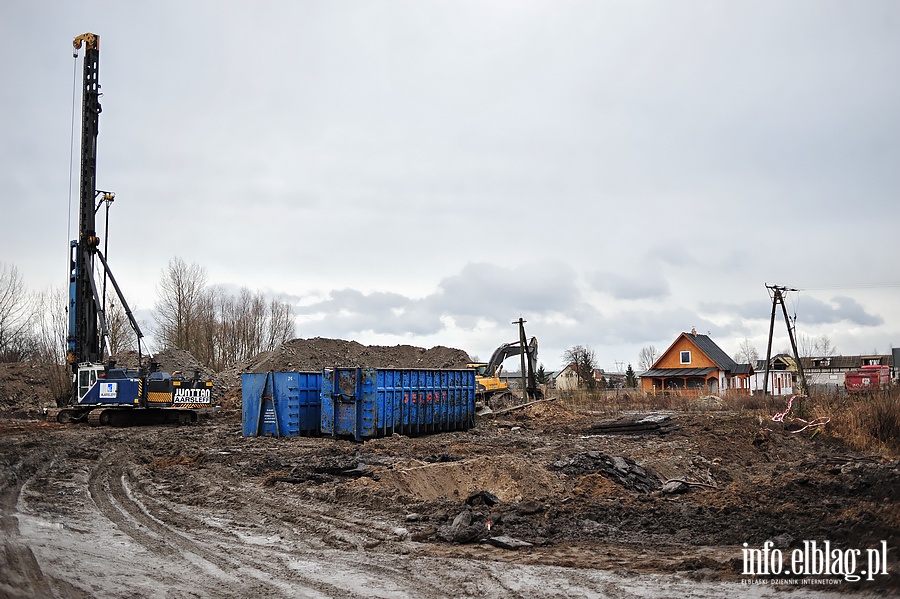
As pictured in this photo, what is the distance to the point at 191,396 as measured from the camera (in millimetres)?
27641

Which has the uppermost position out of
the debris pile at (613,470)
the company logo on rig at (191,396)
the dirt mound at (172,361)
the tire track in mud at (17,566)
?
the dirt mound at (172,361)

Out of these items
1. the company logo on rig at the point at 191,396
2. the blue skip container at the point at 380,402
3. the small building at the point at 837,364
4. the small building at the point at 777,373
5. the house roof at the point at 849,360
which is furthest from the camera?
the house roof at the point at 849,360

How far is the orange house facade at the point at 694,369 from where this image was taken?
203 feet

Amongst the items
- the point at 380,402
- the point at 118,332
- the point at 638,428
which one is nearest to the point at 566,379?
the point at 118,332

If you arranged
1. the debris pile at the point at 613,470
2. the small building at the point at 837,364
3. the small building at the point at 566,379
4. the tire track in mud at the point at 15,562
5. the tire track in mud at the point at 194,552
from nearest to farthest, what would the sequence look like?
the tire track in mud at the point at 15,562, the tire track in mud at the point at 194,552, the debris pile at the point at 613,470, the small building at the point at 837,364, the small building at the point at 566,379

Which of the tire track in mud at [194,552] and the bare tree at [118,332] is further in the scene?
the bare tree at [118,332]

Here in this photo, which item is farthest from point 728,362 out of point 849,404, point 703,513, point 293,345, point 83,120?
point 703,513

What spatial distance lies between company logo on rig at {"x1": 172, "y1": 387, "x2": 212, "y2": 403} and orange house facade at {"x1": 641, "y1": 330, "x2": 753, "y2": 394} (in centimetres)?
4214

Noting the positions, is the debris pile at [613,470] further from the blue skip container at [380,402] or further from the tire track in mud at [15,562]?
the tire track in mud at [15,562]

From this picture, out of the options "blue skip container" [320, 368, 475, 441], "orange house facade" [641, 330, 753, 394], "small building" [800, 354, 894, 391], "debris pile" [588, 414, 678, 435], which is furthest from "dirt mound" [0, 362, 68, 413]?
"small building" [800, 354, 894, 391]

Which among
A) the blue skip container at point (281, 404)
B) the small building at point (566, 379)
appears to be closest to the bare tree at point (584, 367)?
the small building at point (566, 379)

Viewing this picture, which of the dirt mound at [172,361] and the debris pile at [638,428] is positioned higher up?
the dirt mound at [172,361]

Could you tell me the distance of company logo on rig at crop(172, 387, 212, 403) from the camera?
89.4 feet

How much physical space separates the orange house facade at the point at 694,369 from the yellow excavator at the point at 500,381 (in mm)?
28192
